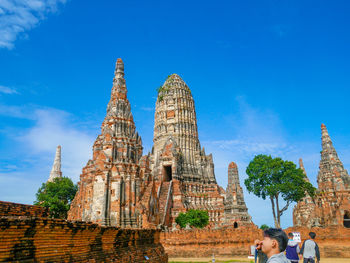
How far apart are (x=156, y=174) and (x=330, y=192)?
A: 2260cm

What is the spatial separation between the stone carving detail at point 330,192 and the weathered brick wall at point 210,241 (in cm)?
1647

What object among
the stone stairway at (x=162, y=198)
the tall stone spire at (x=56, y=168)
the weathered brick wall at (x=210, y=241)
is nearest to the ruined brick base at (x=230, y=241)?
the weathered brick wall at (x=210, y=241)

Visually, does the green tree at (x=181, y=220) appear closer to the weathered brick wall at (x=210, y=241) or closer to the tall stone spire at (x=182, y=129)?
the tall stone spire at (x=182, y=129)

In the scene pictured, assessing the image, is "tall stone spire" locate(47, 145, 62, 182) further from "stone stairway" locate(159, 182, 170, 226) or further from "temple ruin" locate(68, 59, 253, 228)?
"stone stairway" locate(159, 182, 170, 226)

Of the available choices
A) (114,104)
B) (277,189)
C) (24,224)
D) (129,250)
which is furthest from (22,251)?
(277,189)

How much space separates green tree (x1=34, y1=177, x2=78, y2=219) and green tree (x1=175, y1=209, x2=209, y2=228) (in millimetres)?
16376

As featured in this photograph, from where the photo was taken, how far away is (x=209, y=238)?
2291 cm

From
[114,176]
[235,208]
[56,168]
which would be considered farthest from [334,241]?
[56,168]

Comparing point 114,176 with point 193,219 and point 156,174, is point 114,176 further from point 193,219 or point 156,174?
point 156,174

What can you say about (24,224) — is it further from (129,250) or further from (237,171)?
(237,171)

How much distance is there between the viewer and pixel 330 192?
38.7m

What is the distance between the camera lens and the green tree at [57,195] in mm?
39031

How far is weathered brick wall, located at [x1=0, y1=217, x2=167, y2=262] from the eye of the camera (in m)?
5.75

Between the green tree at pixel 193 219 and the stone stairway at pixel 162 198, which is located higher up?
the stone stairway at pixel 162 198
